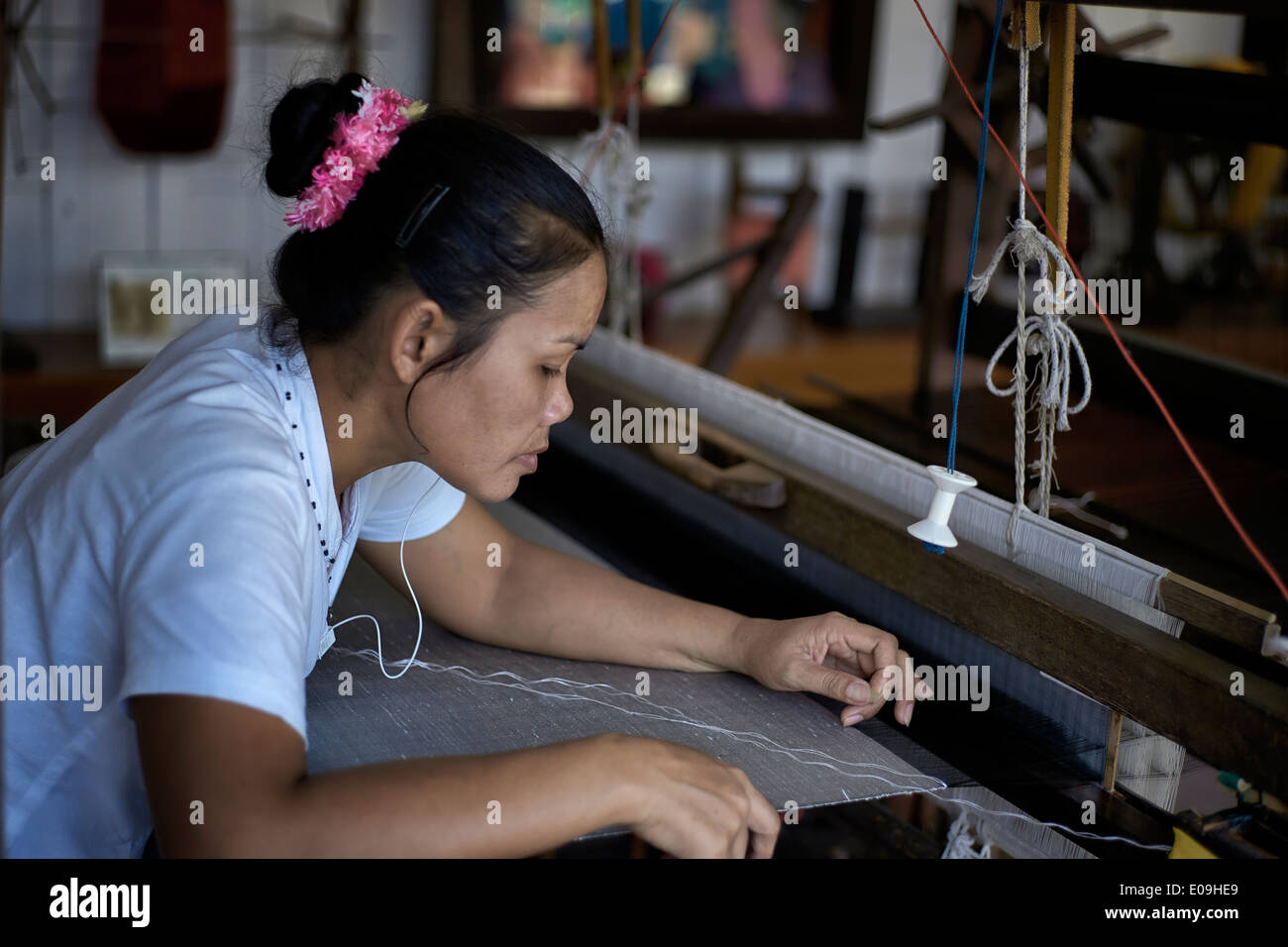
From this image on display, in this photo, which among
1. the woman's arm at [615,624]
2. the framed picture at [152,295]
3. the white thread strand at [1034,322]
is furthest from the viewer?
the framed picture at [152,295]

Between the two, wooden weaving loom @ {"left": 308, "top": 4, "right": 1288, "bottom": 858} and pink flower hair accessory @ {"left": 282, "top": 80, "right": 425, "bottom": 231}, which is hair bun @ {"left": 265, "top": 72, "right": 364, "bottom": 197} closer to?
pink flower hair accessory @ {"left": 282, "top": 80, "right": 425, "bottom": 231}

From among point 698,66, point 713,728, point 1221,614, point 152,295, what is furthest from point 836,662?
point 698,66

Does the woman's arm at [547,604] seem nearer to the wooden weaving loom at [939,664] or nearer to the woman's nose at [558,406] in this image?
the wooden weaving loom at [939,664]

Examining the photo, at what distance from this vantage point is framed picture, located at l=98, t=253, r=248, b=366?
445cm

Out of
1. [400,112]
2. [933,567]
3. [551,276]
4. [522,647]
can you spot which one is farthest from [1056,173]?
[522,647]

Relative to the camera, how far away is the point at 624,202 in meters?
2.45

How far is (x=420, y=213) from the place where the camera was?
1.12 m

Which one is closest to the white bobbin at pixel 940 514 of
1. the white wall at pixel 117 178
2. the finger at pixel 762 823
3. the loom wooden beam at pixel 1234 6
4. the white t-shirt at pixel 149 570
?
the finger at pixel 762 823

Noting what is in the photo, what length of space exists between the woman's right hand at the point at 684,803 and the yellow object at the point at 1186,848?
376 millimetres

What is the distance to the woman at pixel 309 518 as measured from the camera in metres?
0.95

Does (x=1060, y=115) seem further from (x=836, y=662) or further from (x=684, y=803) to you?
(x=684, y=803)

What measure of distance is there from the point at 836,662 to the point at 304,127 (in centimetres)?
77
